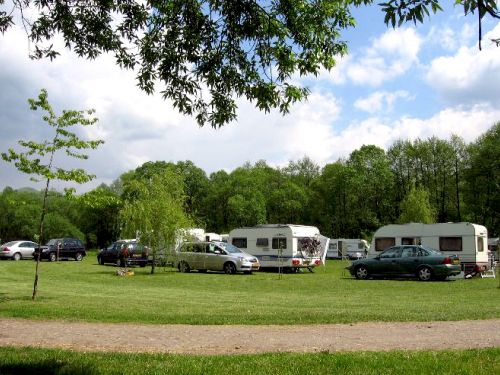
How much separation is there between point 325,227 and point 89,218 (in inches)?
1429

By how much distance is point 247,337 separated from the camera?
28.1 feet

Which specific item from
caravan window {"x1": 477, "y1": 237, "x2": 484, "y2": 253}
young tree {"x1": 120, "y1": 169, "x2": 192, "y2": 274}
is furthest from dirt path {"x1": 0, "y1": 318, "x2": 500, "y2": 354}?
caravan window {"x1": 477, "y1": 237, "x2": 484, "y2": 253}

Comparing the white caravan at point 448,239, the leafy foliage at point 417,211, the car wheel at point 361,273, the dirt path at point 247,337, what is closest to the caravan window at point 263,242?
the white caravan at point 448,239

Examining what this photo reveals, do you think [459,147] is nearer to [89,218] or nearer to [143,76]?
[89,218]

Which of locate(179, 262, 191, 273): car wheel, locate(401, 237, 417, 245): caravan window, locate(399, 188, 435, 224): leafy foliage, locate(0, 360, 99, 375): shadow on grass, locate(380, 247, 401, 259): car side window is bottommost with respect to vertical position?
locate(0, 360, 99, 375): shadow on grass

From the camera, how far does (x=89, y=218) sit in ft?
281

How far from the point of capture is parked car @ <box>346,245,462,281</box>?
23.3m

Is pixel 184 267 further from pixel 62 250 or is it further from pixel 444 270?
pixel 62 250

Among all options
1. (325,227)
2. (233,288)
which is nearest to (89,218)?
(325,227)

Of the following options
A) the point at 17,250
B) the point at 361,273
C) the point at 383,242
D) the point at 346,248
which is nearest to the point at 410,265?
the point at 361,273

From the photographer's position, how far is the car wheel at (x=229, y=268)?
2823 cm

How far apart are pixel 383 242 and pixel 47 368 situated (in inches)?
1017

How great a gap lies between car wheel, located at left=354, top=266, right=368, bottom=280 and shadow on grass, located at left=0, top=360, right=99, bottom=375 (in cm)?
2000

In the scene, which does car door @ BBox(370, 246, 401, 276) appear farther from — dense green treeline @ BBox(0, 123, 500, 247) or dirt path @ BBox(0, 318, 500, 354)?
dense green treeline @ BBox(0, 123, 500, 247)
